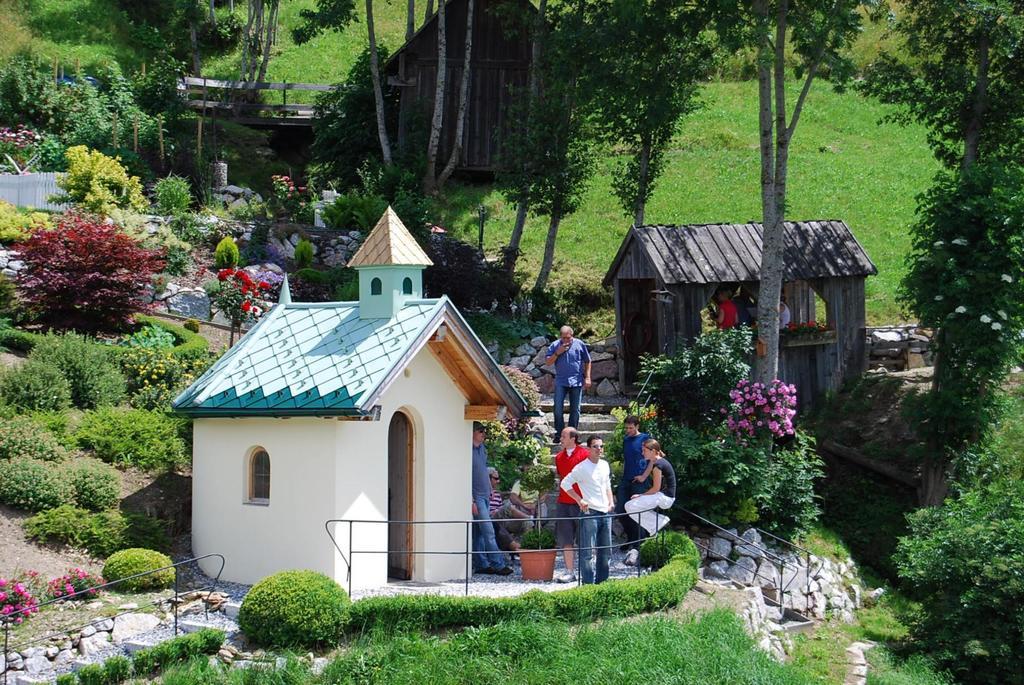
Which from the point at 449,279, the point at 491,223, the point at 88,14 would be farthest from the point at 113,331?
the point at 88,14

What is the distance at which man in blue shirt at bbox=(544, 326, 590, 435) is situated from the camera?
20866mm

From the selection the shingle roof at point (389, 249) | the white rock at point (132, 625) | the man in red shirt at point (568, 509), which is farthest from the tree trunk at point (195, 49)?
the white rock at point (132, 625)

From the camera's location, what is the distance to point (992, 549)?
18.0 metres

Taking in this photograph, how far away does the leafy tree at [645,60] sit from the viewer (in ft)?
77.6

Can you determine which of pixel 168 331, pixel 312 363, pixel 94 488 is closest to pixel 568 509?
pixel 312 363

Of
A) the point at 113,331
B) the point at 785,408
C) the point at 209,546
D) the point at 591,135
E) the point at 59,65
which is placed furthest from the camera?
the point at 59,65

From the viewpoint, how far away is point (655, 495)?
17.4 meters

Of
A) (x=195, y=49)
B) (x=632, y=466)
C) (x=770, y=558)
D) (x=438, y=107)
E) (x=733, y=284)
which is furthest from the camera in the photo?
(x=195, y=49)

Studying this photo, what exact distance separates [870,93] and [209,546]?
16262mm

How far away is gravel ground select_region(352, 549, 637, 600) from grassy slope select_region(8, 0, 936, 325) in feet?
40.2

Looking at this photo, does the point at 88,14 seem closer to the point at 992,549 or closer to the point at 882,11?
the point at 882,11

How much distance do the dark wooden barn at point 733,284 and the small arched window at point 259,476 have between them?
8133 millimetres

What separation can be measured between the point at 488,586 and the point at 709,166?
75.9ft

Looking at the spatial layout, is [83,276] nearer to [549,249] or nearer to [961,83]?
[549,249]
